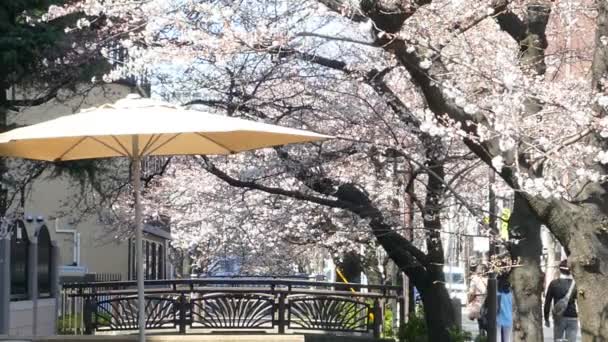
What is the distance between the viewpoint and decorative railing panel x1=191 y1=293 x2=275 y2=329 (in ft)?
51.4

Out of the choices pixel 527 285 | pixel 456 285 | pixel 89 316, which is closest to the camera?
pixel 527 285

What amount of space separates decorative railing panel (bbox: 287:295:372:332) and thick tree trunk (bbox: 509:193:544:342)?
5749mm

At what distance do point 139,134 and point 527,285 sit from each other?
427 centimetres

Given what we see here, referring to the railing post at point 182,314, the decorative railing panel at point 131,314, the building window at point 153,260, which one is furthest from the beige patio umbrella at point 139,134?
the building window at point 153,260

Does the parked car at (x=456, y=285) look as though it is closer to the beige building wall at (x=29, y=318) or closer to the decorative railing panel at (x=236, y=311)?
the decorative railing panel at (x=236, y=311)

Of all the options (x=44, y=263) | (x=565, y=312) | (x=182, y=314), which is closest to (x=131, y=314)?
(x=182, y=314)

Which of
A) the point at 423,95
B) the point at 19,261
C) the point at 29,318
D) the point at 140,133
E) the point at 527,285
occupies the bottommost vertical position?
the point at 29,318

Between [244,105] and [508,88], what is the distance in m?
5.89

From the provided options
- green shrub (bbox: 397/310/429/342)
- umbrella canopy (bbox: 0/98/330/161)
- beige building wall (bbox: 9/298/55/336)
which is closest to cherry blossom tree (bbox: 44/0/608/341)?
umbrella canopy (bbox: 0/98/330/161)

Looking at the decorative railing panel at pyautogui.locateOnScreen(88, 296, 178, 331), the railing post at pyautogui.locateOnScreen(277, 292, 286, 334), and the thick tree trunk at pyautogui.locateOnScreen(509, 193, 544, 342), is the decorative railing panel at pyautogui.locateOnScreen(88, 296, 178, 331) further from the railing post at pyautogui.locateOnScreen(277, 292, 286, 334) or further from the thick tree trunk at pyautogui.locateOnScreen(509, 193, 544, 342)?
the thick tree trunk at pyautogui.locateOnScreen(509, 193, 544, 342)

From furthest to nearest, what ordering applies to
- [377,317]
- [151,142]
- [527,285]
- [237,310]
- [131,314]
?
[131,314] < [377,317] < [237,310] < [527,285] < [151,142]

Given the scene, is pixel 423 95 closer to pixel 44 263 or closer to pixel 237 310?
pixel 237 310

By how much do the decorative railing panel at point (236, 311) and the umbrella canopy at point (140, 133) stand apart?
6.49 m

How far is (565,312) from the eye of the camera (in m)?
15.5
